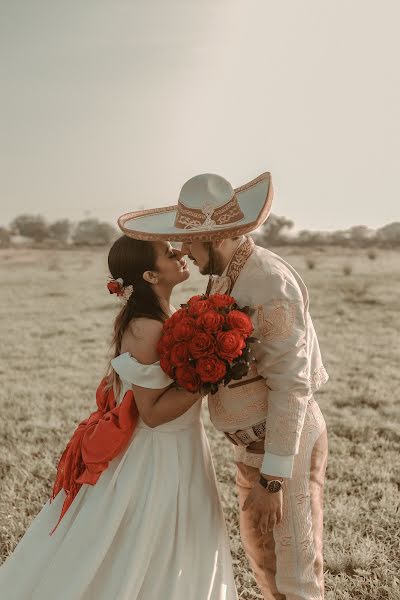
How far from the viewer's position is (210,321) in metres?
2.63

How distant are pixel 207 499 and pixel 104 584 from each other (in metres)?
0.63

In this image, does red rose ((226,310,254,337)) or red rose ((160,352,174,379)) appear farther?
red rose ((160,352,174,379))

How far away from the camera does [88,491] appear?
332 cm

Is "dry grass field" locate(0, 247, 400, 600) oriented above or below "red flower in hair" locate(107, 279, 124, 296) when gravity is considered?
below

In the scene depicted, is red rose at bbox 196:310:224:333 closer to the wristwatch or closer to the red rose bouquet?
the red rose bouquet

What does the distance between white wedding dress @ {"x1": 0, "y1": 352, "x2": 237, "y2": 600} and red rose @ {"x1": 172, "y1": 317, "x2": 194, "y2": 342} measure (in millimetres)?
331

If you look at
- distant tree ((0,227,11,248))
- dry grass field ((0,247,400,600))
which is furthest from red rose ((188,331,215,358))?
distant tree ((0,227,11,248))

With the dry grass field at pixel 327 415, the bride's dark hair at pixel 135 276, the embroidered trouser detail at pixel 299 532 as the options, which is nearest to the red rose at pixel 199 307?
the bride's dark hair at pixel 135 276

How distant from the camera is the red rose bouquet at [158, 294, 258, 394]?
8.61 feet

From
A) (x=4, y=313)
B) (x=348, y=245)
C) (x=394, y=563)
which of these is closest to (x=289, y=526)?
(x=394, y=563)

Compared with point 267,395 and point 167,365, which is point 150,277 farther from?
point 267,395

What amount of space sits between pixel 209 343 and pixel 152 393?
53 cm

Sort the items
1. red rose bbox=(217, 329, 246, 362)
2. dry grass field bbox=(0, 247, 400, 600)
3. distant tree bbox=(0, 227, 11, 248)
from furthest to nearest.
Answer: distant tree bbox=(0, 227, 11, 248) → dry grass field bbox=(0, 247, 400, 600) → red rose bbox=(217, 329, 246, 362)

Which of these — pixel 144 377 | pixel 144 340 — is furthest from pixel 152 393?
pixel 144 340
